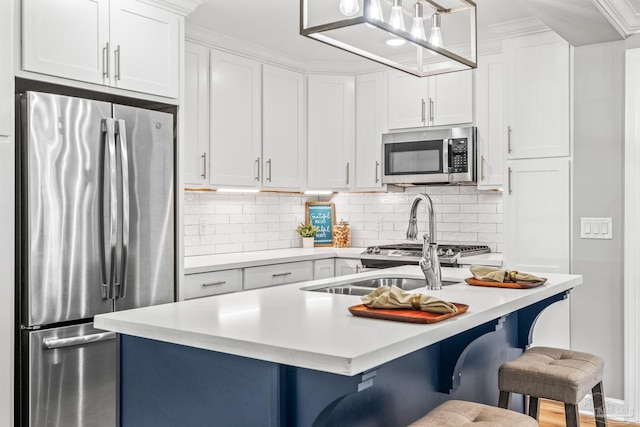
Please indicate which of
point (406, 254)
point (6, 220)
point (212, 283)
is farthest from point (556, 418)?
point (6, 220)

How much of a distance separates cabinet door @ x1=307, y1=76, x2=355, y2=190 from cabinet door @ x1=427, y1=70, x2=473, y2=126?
2.36 ft

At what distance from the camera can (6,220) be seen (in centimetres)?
268

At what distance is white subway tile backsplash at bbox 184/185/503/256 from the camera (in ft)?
15.4

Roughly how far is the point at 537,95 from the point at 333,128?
1722mm

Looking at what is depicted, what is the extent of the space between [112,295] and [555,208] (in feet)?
8.89

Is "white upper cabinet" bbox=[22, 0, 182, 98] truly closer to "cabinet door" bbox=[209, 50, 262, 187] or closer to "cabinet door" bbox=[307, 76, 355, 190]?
"cabinet door" bbox=[209, 50, 262, 187]

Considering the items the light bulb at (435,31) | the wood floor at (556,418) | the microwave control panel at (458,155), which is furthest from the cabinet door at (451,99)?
the light bulb at (435,31)

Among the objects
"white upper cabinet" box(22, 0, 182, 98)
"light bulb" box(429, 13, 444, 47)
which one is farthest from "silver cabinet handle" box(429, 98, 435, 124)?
"light bulb" box(429, 13, 444, 47)

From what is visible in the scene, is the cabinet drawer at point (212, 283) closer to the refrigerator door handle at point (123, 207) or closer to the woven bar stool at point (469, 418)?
the refrigerator door handle at point (123, 207)

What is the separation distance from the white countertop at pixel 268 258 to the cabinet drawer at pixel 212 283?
0.12ft

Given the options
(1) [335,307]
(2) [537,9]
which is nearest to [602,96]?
(2) [537,9]

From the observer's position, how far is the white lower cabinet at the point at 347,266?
188 inches

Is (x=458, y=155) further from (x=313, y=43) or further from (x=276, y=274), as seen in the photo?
(x=276, y=274)

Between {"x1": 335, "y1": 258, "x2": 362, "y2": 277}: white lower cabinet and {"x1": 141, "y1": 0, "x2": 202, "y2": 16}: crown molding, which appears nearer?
{"x1": 141, "y1": 0, "x2": 202, "y2": 16}: crown molding
